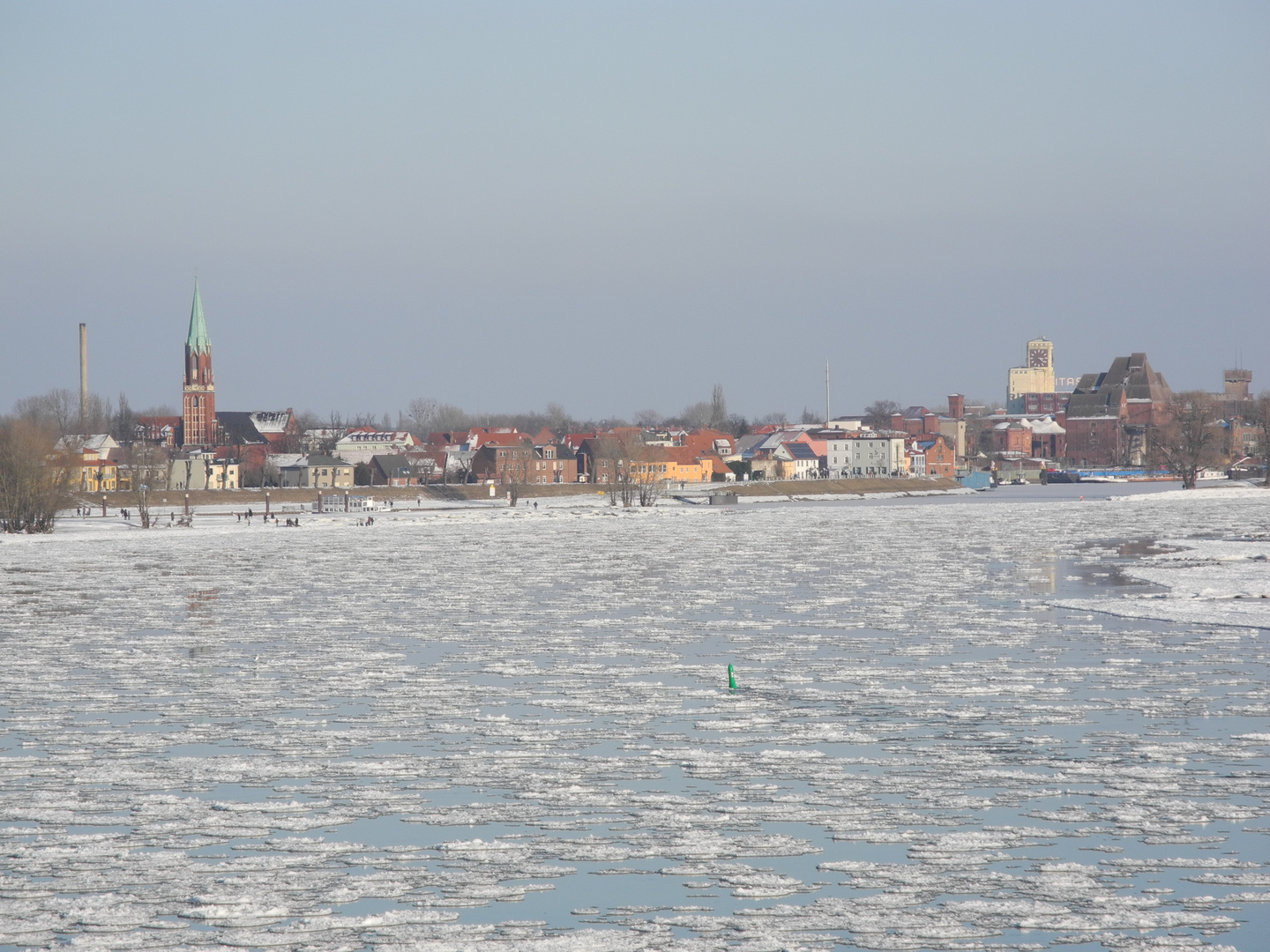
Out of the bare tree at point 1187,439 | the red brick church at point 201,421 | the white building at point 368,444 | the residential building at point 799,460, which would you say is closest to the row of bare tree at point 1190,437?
the bare tree at point 1187,439

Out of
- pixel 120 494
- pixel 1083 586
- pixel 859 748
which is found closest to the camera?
pixel 859 748

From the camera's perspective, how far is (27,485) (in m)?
41.8

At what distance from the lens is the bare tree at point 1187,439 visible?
76.2 meters

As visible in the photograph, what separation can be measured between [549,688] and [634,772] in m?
3.49

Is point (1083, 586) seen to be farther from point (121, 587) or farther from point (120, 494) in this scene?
point (120, 494)

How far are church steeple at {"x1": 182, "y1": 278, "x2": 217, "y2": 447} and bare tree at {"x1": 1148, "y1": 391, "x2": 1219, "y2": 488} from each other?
A: 8620 centimetres

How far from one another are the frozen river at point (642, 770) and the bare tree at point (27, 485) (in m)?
24.0

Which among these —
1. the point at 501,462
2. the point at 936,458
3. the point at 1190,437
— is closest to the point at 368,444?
the point at 501,462

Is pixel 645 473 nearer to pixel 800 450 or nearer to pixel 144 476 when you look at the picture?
pixel 144 476

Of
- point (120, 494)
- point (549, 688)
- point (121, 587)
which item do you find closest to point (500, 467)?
point (120, 494)

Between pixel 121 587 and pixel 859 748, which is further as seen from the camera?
pixel 121 587

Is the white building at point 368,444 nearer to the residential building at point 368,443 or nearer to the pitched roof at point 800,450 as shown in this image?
the residential building at point 368,443

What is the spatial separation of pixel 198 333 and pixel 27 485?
8964 centimetres

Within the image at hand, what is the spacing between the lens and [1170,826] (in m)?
7.47
